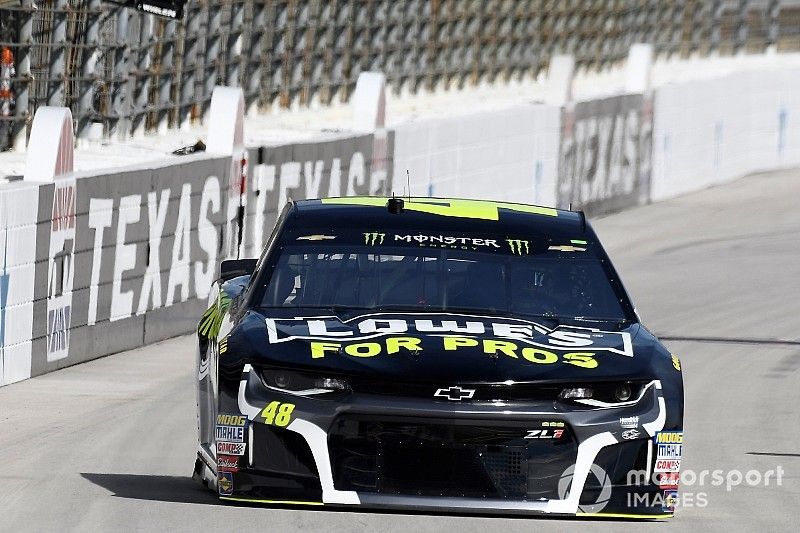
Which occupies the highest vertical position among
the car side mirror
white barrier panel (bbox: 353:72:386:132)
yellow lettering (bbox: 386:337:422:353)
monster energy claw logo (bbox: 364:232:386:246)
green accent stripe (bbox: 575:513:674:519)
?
monster energy claw logo (bbox: 364:232:386:246)

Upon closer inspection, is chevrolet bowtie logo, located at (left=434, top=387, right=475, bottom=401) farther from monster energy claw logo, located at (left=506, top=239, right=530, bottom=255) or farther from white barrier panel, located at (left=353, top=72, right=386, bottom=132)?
white barrier panel, located at (left=353, top=72, right=386, bottom=132)

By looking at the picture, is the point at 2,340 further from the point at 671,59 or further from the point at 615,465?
the point at 671,59

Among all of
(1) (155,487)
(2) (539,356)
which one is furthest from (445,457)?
(1) (155,487)

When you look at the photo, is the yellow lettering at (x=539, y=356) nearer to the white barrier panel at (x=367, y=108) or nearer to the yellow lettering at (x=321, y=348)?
the yellow lettering at (x=321, y=348)

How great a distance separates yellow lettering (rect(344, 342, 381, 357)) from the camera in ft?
23.8

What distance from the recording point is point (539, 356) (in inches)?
290

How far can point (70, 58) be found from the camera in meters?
18.7

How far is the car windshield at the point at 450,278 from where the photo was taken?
815cm

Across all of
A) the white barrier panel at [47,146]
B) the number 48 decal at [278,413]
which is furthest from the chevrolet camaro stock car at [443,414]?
the white barrier panel at [47,146]

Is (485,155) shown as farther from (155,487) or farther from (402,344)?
(402,344)

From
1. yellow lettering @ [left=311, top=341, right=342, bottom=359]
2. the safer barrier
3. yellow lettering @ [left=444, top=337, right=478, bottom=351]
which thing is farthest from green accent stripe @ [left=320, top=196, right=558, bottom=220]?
yellow lettering @ [left=311, top=341, right=342, bottom=359]

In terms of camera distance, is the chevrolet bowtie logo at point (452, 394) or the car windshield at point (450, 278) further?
the car windshield at point (450, 278)

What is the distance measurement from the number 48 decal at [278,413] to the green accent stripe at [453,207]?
185cm

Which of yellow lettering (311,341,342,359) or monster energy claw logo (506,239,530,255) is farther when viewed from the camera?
monster energy claw logo (506,239,530,255)
